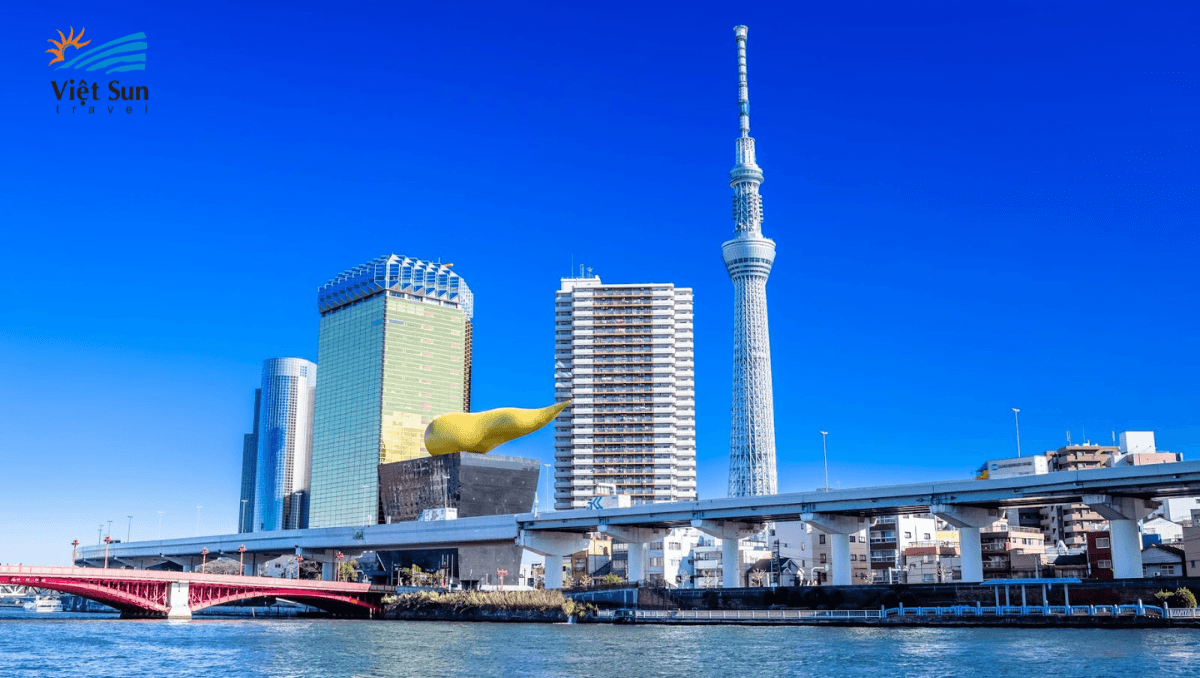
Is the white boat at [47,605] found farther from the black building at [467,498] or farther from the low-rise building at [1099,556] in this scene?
the low-rise building at [1099,556]

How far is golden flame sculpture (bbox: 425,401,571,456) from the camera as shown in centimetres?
11981

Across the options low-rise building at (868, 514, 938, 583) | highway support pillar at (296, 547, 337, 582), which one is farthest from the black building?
low-rise building at (868, 514, 938, 583)

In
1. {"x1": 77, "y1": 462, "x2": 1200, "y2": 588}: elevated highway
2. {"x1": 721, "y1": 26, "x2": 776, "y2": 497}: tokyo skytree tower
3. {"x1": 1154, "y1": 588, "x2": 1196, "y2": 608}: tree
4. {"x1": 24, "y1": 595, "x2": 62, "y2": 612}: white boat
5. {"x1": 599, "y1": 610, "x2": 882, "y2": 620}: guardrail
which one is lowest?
{"x1": 24, "y1": 595, "x2": 62, "y2": 612}: white boat

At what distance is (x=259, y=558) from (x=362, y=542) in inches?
1214

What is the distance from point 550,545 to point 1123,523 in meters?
51.8

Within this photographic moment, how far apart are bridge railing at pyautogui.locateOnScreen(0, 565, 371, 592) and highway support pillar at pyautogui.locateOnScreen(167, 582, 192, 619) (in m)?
1.12

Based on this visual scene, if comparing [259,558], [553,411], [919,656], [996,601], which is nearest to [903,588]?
[996,601]

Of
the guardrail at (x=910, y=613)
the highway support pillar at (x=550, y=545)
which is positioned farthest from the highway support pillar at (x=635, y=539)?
the guardrail at (x=910, y=613)

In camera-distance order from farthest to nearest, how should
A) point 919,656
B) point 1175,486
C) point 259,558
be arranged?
1. point 259,558
2. point 1175,486
3. point 919,656

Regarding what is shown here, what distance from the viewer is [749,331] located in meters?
177

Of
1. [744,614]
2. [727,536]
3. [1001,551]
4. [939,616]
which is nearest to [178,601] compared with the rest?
[727,536]

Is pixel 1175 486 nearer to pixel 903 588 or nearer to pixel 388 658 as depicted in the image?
pixel 903 588

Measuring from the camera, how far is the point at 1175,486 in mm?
68812

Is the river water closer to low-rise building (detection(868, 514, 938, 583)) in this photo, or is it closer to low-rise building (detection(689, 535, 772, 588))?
low-rise building (detection(868, 514, 938, 583))
